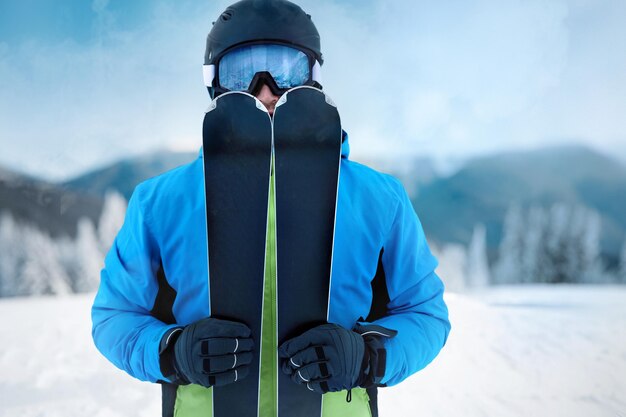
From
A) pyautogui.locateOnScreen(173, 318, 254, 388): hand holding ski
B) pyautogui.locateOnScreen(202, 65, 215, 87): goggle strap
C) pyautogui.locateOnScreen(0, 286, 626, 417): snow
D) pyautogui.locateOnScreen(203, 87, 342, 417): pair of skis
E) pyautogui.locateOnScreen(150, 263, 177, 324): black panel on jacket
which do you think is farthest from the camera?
pyautogui.locateOnScreen(0, 286, 626, 417): snow

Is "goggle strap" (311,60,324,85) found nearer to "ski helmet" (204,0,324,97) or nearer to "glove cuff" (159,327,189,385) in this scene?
"ski helmet" (204,0,324,97)

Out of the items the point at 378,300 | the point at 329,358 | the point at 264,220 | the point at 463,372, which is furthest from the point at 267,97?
the point at 463,372

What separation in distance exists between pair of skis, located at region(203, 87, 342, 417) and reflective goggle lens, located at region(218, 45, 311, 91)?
30 cm

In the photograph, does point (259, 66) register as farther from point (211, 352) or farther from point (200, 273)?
point (211, 352)

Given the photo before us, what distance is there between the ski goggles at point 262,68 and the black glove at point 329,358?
741 millimetres

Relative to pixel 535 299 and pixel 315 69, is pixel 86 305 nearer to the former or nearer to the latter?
pixel 315 69

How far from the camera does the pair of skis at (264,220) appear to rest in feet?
3.76

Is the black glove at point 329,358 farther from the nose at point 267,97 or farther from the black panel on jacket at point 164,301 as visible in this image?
the nose at point 267,97

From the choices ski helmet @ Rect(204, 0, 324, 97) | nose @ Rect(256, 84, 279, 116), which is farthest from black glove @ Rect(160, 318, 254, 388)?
ski helmet @ Rect(204, 0, 324, 97)

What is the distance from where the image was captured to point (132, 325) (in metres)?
1.18

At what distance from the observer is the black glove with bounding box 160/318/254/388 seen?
3.41ft

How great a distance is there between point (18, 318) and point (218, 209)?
24.8ft

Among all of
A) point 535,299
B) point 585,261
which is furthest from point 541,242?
point 535,299

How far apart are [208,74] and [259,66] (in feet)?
0.73
